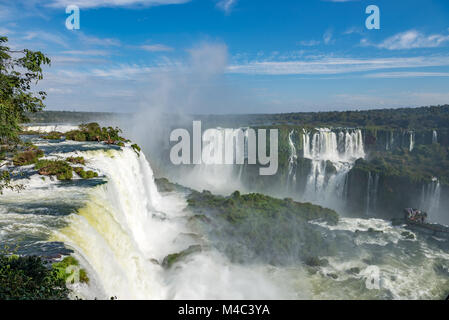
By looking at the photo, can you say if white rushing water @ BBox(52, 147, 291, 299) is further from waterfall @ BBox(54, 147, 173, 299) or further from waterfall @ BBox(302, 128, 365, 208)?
waterfall @ BBox(302, 128, 365, 208)

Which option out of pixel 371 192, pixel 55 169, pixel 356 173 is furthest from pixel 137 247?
pixel 371 192

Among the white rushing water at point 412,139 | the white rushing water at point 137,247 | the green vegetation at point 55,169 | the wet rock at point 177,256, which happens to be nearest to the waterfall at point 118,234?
the white rushing water at point 137,247

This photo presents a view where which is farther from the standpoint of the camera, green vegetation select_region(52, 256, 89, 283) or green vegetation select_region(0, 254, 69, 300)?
green vegetation select_region(52, 256, 89, 283)

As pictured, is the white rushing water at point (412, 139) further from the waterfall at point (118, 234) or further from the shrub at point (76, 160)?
the shrub at point (76, 160)

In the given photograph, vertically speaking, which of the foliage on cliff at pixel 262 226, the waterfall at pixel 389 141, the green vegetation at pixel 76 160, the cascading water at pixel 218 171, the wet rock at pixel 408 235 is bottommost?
the wet rock at pixel 408 235

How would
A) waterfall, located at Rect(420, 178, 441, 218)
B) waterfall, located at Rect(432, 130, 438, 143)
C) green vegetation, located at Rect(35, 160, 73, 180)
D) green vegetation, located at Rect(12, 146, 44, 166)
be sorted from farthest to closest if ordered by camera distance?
waterfall, located at Rect(432, 130, 438, 143), waterfall, located at Rect(420, 178, 441, 218), green vegetation, located at Rect(12, 146, 44, 166), green vegetation, located at Rect(35, 160, 73, 180)

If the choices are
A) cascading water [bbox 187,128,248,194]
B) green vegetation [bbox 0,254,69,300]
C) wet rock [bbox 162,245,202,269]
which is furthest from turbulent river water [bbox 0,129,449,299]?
cascading water [bbox 187,128,248,194]
